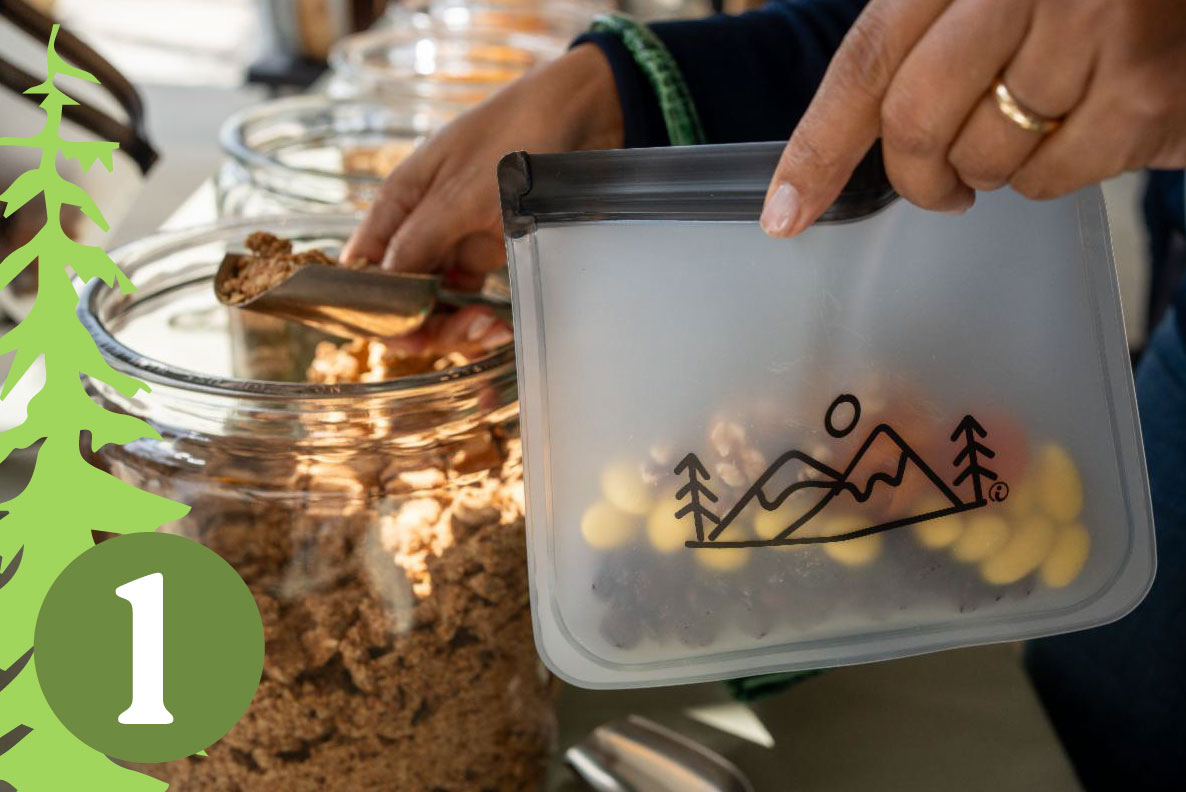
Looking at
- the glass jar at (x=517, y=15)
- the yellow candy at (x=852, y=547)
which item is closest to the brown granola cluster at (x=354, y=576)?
the yellow candy at (x=852, y=547)

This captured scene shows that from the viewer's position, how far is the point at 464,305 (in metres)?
0.56

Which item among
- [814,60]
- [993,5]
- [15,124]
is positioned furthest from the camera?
[814,60]

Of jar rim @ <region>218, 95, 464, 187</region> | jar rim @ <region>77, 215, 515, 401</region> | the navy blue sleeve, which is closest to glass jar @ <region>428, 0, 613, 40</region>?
jar rim @ <region>218, 95, 464, 187</region>

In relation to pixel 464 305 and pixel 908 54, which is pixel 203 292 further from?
pixel 908 54

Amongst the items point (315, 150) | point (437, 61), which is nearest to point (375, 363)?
point (315, 150)

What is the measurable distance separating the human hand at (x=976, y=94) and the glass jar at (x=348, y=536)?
15 centimetres

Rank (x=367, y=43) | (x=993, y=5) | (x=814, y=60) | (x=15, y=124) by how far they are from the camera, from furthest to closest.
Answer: (x=367, y=43) → (x=814, y=60) → (x=15, y=124) → (x=993, y=5)

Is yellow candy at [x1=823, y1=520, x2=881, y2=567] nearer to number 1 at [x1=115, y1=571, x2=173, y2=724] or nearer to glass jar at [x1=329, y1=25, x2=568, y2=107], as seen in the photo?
number 1 at [x1=115, y1=571, x2=173, y2=724]

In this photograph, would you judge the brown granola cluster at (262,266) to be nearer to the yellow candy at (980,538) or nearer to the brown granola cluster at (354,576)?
the brown granola cluster at (354,576)

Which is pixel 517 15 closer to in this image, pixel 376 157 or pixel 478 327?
pixel 376 157

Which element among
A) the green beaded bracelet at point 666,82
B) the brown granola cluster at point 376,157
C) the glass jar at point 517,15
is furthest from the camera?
A: the glass jar at point 517,15

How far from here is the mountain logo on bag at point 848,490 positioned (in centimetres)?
39

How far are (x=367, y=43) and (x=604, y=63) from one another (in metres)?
0.59

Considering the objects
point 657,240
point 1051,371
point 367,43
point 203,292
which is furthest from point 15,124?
point 367,43
